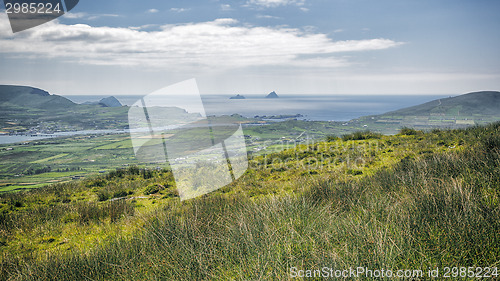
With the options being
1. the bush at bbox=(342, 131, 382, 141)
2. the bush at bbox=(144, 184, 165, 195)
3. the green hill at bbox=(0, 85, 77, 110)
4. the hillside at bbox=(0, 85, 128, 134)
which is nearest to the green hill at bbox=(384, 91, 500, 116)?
the bush at bbox=(342, 131, 382, 141)

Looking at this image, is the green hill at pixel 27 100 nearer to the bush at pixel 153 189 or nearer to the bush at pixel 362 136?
the bush at pixel 153 189

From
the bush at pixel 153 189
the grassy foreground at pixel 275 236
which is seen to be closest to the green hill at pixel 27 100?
the bush at pixel 153 189

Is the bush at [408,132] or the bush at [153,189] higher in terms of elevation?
the bush at [408,132]

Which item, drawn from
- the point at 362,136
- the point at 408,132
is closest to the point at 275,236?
the point at 362,136

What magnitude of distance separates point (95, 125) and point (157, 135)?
6616 cm

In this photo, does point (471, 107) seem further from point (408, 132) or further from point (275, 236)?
point (275, 236)

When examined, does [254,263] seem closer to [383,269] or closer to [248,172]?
[383,269]

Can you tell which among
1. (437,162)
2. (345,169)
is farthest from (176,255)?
(345,169)

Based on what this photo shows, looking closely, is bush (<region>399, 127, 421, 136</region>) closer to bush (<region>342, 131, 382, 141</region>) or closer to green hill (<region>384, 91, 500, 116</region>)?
bush (<region>342, 131, 382, 141</region>)

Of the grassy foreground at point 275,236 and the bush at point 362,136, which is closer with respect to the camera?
the grassy foreground at point 275,236

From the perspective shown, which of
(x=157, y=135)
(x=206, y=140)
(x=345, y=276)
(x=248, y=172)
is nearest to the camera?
(x=345, y=276)

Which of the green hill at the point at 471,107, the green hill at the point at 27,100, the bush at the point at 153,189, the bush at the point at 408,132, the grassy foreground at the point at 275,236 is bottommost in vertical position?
the bush at the point at 153,189

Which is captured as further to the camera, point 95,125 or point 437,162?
point 95,125

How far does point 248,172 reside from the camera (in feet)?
33.7
